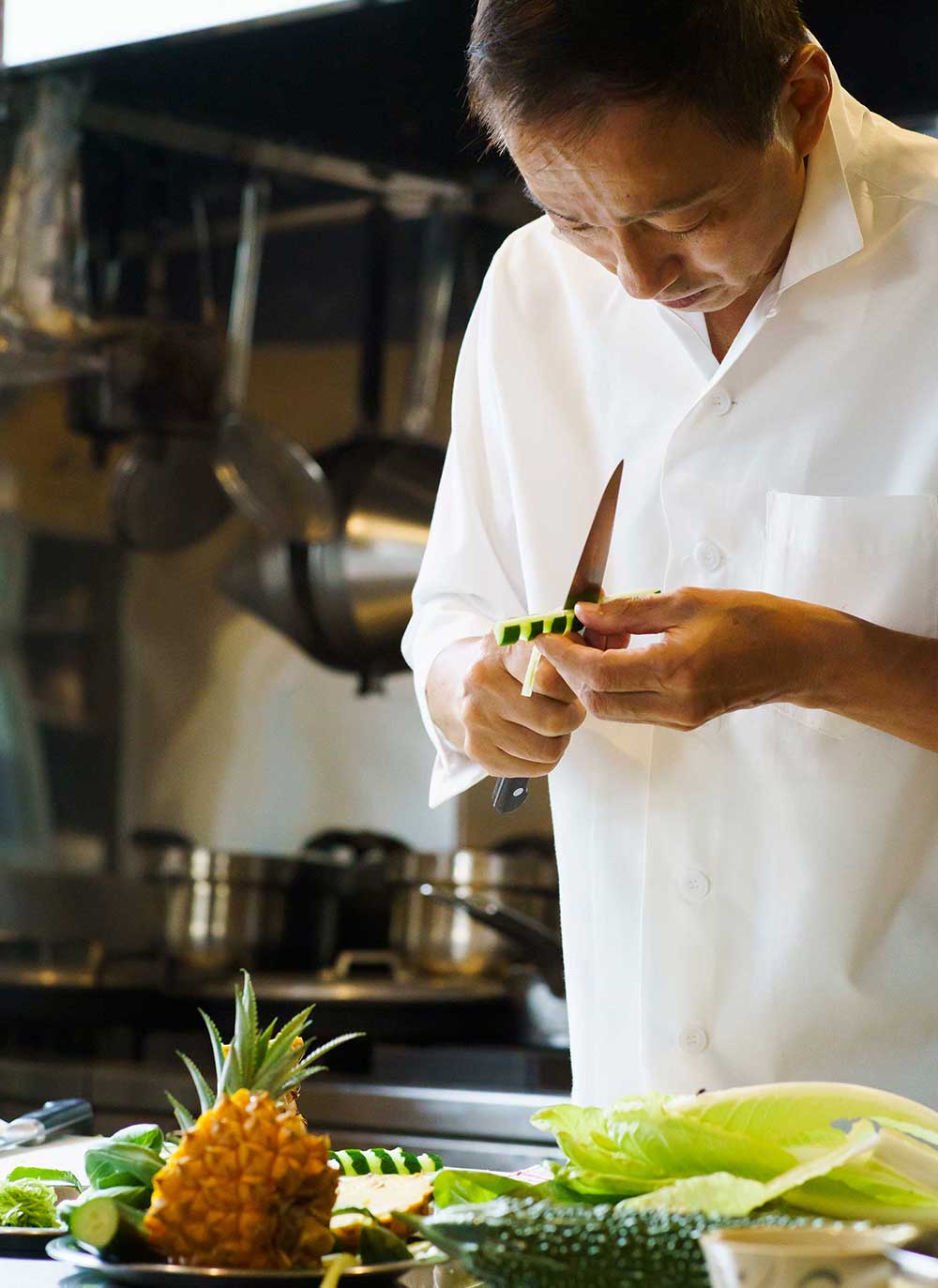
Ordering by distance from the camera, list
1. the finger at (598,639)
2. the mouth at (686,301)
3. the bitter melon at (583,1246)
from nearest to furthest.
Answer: the bitter melon at (583,1246) → the finger at (598,639) → the mouth at (686,301)

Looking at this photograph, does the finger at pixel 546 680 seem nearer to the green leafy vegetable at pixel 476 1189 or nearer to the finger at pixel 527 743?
the finger at pixel 527 743

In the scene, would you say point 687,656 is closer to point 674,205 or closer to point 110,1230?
point 674,205

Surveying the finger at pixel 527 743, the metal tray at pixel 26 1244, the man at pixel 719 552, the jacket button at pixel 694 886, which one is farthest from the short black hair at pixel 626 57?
the metal tray at pixel 26 1244

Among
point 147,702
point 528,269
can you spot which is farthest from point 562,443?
point 147,702

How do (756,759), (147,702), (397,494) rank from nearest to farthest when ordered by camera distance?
(756,759) → (397,494) → (147,702)

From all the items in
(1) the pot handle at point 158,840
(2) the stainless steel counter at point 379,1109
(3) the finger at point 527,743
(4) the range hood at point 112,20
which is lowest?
(2) the stainless steel counter at point 379,1109

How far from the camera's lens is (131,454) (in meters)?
2.94

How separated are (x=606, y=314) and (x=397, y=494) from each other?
1.39 metres

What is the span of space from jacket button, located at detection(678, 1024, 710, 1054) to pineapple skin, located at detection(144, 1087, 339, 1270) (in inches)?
22.7

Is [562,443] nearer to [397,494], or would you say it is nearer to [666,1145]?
[666,1145]

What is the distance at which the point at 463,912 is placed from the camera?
269 centimetres

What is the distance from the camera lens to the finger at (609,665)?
3.77 feet

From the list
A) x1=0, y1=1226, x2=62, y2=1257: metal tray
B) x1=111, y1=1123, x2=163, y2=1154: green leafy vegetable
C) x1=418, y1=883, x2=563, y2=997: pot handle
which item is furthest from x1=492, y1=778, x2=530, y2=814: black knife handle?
x1=418, y1=883, x2=563, y2=997: pot handle

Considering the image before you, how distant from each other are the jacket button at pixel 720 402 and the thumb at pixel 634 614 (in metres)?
0.29
